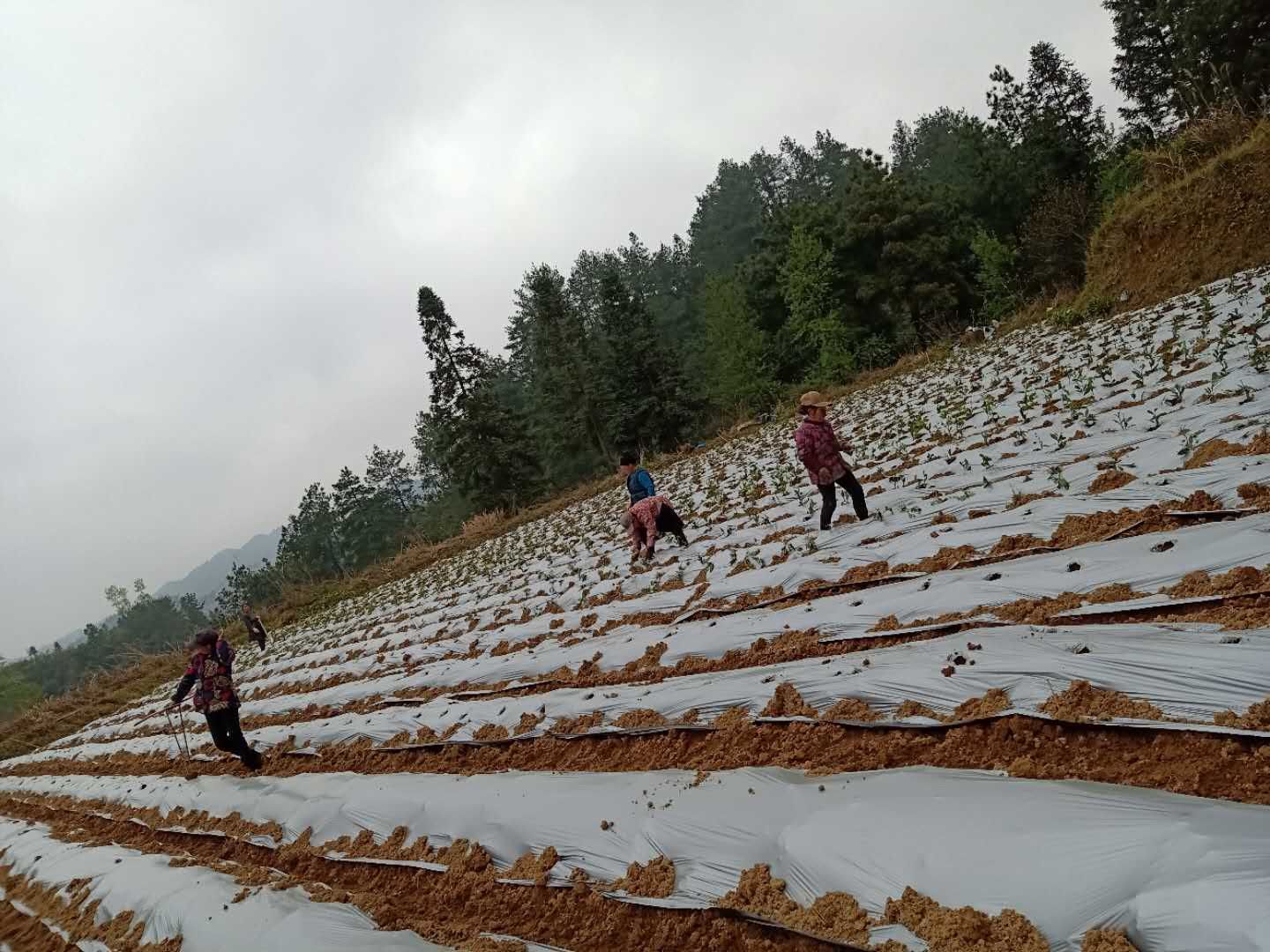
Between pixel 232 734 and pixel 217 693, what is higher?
pixel 217 693

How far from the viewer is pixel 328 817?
4293mm

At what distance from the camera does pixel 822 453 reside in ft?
18.1

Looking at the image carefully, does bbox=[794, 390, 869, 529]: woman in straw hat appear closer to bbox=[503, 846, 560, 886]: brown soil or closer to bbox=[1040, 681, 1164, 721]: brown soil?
bbox=[1040, 681, 1164, 721]: brown soil

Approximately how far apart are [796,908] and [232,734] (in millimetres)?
5882

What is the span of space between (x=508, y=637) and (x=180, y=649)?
18848mm

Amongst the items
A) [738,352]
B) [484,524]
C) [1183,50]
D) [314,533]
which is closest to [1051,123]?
[1183,50]

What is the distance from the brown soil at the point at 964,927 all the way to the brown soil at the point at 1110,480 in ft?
10.6

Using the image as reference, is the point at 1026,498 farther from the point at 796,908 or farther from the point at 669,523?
the point at 669,523

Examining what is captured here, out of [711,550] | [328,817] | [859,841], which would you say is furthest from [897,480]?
[328,817]

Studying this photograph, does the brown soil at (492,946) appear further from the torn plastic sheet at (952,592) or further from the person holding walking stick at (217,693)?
the person holding walking stick at (217,693)

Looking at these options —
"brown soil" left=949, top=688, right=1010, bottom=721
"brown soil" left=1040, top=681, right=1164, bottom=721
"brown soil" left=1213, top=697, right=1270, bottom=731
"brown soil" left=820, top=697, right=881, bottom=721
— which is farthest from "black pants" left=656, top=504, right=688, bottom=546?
"brown soil" left=1213, top=697, right=1270, bottom=731

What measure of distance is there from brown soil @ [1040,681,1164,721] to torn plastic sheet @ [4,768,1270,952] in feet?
1.25

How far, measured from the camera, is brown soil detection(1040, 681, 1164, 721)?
87.8 inches

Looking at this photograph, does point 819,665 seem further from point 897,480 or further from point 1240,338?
point 1240,338
